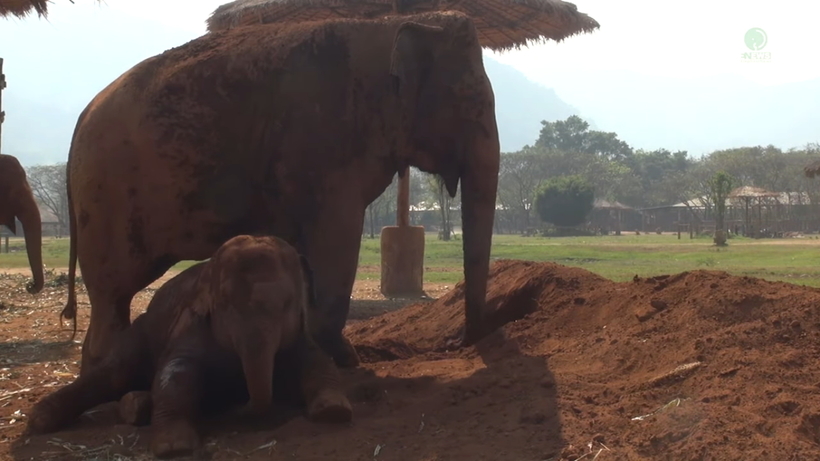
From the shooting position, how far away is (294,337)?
4371 millimetres

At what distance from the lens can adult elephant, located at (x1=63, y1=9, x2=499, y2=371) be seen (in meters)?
5.44

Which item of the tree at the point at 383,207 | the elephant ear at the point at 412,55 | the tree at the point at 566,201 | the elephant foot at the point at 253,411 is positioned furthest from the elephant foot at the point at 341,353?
the tree at the point at 383,207

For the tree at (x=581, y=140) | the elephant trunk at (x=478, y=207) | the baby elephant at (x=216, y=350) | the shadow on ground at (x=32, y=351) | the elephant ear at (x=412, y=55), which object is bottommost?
the shadow on ground at (x=32, y=351)

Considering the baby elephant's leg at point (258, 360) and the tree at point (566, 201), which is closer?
the baby elephant's leg at point (258, 360)

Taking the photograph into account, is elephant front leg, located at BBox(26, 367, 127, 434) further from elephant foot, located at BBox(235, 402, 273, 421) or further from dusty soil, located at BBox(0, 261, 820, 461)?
elephant foot, located at BBox(235, 402, 273, 421)

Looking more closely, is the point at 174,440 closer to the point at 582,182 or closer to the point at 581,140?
the point at 582,182

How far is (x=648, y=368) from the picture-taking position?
4.52 m

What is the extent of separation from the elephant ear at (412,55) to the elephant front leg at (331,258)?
0.95 meters

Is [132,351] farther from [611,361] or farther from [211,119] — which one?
[611,361]

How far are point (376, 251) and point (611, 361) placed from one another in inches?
1002

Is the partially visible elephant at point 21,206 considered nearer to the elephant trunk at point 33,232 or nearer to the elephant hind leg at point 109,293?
the elephant trunk at point 33,232

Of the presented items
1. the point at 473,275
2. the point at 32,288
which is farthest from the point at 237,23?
the point at 473,275

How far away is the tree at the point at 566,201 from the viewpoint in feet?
174

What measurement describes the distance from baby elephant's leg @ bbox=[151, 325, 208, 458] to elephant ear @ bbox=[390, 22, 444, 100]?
7.28 feet
